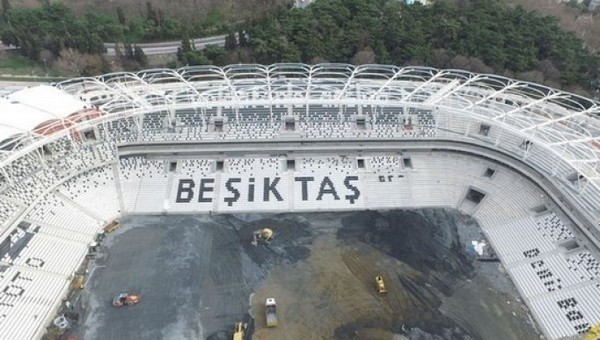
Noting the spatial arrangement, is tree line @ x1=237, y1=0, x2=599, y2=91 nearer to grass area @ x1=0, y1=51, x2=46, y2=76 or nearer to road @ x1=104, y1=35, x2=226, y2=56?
road @ x1=104, y1=35, x2=226, y2=56

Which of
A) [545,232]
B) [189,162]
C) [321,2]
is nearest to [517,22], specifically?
[321,2]

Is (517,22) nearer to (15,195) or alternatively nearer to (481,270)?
(481,270)

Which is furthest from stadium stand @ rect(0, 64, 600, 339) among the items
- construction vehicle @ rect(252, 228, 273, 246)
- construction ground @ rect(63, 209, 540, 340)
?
construction vehicle @ rect(252, 228, 273, 246)

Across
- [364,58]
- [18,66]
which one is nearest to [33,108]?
[18,66]

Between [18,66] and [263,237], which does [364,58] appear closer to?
[263,237]

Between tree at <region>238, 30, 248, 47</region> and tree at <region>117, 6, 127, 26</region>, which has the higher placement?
tree at <region>117, 6, 127, 26</region>

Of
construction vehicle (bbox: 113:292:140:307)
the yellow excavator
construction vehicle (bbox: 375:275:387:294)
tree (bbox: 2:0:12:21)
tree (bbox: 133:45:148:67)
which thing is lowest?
the yellow excavator

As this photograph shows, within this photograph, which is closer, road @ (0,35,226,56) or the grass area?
the grass area

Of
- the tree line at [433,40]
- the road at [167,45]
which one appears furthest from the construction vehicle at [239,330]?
the road at [167,45]
